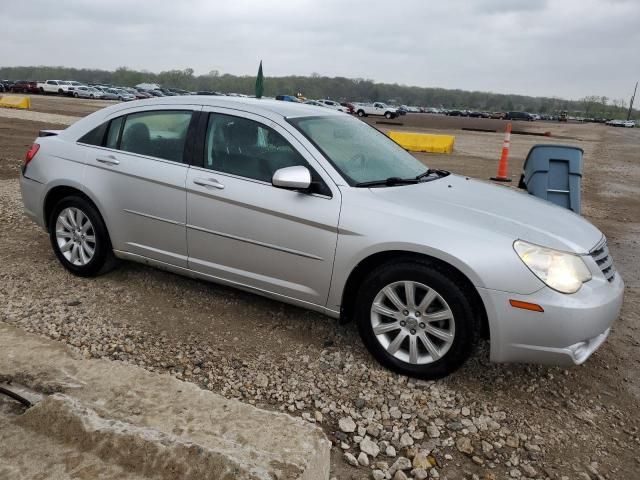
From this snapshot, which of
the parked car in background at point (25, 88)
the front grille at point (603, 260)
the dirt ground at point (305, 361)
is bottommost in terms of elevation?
the parked car in background at point (25, 88)

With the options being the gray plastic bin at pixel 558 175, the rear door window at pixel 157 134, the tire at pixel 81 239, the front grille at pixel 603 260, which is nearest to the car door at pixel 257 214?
the rear door window at pixel 157 134

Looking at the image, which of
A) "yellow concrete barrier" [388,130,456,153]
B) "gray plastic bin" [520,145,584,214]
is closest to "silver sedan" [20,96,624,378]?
"gray plastic bin" [520,145,584,214]

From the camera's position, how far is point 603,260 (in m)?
3.39

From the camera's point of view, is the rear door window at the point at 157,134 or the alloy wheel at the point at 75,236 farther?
the alloy wheel at the point at 75,236

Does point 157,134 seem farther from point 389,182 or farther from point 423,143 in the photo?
point 423,143

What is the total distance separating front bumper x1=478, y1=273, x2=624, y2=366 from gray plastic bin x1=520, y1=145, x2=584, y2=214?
2912 mm

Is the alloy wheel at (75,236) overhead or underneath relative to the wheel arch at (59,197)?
underneath

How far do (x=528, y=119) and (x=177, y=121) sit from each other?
95746 mm

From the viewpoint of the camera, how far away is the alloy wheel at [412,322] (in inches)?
126

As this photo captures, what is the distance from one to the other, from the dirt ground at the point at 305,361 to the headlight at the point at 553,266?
2.44ft

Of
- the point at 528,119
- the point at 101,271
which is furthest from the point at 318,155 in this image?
the point at 528,119

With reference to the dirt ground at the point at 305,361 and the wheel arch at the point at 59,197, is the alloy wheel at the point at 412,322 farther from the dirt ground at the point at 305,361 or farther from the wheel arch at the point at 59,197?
the wheel arch at the point at 59,197

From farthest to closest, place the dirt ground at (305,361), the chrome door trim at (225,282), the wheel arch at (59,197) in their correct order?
the wheel arch at (59,197)
the chrome door trim at (225,282)
the dirt ground at (305,361)

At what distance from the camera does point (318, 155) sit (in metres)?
3.61
